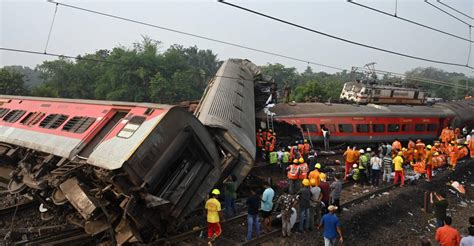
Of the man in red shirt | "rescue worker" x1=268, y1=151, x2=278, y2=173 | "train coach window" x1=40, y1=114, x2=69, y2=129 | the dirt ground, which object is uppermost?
"train coach window" x1=40, y1=114, x2=69, y2=129

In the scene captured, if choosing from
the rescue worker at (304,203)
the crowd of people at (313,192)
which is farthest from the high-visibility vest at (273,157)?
the rescue worker at (304,203)

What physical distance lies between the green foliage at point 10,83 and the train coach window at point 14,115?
31498 mm

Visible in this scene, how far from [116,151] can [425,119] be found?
22.1 m

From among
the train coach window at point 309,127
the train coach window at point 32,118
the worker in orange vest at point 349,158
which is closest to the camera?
the train coach window at point 32,118

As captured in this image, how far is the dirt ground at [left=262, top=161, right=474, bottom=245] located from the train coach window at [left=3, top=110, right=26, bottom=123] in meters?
9.31

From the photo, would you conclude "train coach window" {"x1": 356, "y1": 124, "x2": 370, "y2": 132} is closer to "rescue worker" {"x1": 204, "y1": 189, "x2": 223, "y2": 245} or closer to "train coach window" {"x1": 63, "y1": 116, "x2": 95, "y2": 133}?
"rescue worker" {"x1": 204, "y1": 189, "x2": 223, "y2": 245}

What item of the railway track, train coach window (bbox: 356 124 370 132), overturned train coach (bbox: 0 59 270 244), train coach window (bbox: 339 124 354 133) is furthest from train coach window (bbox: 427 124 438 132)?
overturned train coach (bbox: 0 59 270 244)

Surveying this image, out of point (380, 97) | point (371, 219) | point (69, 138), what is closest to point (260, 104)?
point (380, 97)

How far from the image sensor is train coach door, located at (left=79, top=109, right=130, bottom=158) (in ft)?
28.5

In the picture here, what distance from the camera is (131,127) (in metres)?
8.35

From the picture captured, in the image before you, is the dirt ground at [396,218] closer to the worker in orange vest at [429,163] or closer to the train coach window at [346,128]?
the worker in orange vest at [429,163]

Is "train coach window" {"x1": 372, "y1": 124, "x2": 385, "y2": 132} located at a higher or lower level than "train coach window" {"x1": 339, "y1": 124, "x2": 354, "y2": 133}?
higher

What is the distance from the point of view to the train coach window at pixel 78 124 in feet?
31.0

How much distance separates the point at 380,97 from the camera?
27688 mm
